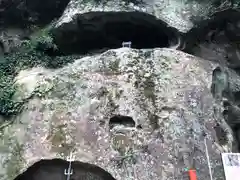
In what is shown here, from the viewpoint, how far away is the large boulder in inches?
246

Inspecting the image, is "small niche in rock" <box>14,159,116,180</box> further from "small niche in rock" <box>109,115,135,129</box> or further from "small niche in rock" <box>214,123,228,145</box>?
"small niche in rock" <box>214,123,228,145</box>

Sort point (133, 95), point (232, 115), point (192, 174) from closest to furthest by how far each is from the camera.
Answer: point (192, 174)
point (133, 95)
point (232, 115)

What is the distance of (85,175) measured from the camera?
6254 mm

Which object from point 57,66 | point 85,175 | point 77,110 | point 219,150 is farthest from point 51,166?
point 219,150

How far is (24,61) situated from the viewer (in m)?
8.45

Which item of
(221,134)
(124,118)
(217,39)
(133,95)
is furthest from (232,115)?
(124,118)

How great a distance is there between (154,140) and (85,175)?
1.59 metres

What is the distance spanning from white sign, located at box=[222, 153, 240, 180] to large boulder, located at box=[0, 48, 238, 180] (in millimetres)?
126

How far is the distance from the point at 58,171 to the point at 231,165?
11.5 feet

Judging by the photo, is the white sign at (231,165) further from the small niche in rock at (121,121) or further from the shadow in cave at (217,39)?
the shadow in cave at (217,39)

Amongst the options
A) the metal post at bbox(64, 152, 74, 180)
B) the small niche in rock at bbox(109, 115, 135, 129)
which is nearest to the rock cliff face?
the small niche in rock at bbox(109, 115, 135, 129)

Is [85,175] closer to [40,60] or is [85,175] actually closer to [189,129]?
[189,129]

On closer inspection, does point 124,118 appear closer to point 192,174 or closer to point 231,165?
point 192,174

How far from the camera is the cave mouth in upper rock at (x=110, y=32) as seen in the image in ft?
29.7
